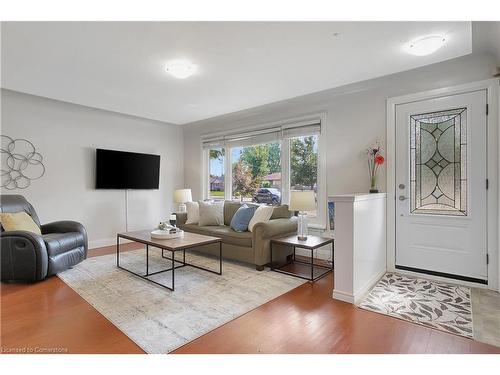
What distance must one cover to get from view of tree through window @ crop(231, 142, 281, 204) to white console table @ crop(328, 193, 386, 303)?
80.8 inches

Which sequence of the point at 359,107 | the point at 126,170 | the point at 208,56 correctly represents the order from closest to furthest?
the point at 208,56 → the point at 359,107 → the point at 126,170

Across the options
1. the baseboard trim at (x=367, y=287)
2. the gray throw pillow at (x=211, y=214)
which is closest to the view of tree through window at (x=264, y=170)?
the gray throw pillow at (x=211, y=214)

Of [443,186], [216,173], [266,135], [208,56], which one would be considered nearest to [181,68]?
[208,56]

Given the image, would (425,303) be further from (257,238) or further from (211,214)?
(211,214)

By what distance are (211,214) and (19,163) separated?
2945 millimetres

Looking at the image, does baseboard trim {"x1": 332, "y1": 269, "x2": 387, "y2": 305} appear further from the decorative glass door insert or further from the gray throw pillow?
the gray throw pillow

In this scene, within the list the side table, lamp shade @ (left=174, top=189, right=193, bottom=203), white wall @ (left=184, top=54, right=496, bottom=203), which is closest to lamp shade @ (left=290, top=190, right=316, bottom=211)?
the side table

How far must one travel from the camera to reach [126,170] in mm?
5262

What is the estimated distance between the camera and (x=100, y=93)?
4.04 metres

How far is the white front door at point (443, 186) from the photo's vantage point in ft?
9.65

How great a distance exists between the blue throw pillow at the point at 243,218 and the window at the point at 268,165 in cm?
79

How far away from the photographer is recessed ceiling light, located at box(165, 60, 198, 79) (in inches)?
118

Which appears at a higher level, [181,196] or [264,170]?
[264,170]

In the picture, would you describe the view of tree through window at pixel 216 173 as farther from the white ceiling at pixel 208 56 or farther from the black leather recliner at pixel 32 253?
the black leather recliner at pixel 32 253
